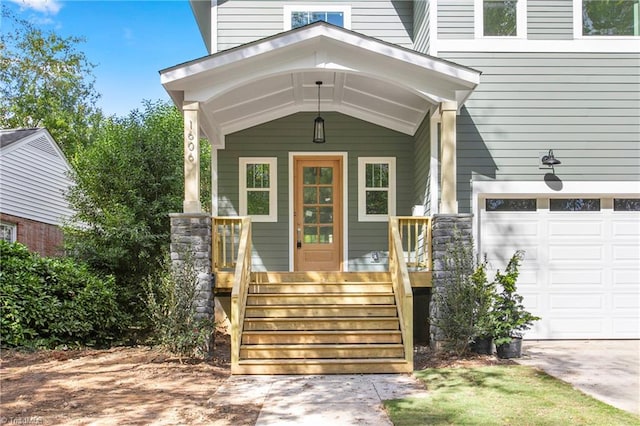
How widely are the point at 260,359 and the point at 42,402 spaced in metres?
2.34

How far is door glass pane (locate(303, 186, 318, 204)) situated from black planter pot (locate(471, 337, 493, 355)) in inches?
155

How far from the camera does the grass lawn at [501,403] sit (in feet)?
14.3

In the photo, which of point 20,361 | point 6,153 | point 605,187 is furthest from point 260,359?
point 6,153

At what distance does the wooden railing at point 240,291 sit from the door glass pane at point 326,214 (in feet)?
8.03

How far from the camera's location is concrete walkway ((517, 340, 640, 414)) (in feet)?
17.1

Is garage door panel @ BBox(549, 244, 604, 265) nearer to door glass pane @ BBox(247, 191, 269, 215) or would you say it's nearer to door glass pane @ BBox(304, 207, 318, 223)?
door glass pane @ BBox(304, 207, 318, 223)

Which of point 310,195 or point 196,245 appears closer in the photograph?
point 196,245

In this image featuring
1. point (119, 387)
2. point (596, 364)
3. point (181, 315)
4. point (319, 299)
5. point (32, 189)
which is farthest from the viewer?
point (32, 189)

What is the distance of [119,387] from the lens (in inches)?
219

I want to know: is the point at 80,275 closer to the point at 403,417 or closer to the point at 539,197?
the point at 403,417

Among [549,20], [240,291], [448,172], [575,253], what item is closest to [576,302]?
[575,253]

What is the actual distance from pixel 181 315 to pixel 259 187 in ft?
11.4

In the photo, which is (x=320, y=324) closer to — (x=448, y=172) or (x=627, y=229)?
(x=448, y=172)

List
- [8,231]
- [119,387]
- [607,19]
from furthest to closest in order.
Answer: [8,231]
[607,19]
[119,387]
